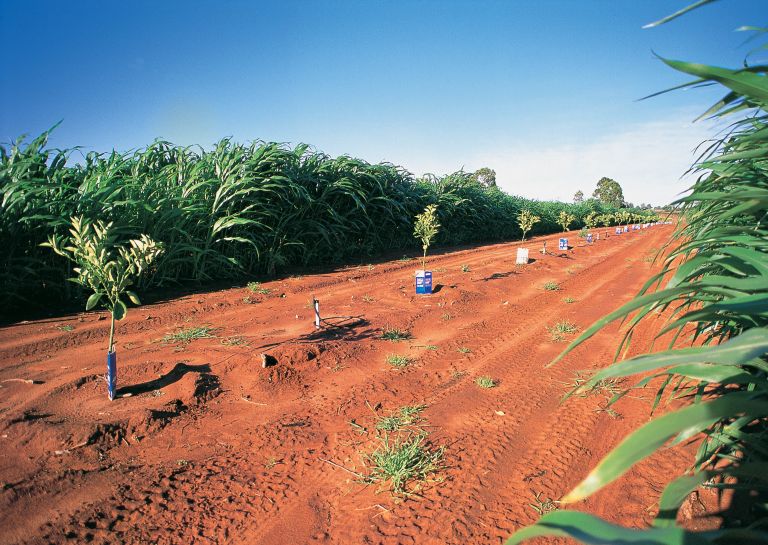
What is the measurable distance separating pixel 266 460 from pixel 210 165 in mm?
7077

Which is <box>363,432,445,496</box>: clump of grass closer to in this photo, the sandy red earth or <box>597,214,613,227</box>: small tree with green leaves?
the sandy red earth

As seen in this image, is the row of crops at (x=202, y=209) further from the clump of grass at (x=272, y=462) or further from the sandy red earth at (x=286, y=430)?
the clump of grass at (x=272, y=462)

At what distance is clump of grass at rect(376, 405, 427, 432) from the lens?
2.73 meters

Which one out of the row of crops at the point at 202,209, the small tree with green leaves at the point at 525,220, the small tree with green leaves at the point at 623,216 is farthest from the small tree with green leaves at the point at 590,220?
the row of crops at the point at 202,209

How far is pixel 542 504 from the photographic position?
2002 millimetres

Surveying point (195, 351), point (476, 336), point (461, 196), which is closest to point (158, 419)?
point (195, 351)

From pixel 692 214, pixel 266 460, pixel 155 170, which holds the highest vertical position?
pixel 155 170

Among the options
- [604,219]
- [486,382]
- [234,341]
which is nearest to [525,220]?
[486,382]

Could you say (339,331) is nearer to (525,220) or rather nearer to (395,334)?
(395,334)

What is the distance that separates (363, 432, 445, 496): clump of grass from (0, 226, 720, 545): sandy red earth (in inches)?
2.6

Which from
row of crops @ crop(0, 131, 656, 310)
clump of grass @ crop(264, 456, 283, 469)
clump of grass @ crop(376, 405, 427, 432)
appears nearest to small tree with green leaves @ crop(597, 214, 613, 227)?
row of crops @ crop(0, 131, 656, 310)

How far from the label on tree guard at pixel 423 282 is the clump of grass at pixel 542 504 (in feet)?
15.2

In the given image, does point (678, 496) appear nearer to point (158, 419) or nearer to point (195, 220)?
point (158, 419)

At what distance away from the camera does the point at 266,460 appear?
2.42 m
